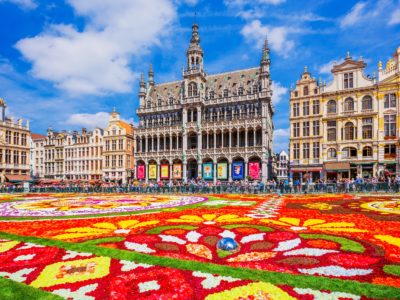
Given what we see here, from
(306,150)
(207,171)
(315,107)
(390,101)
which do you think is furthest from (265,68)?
(207,171)

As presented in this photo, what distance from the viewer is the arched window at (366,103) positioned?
123 feet

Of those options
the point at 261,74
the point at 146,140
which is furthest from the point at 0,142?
the point at 261,74

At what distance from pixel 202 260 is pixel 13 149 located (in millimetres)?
60613

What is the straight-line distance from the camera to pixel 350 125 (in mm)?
38531

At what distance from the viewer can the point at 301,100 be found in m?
41.7

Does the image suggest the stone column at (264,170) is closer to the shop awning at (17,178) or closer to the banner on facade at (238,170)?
the banner on facade at (238,170)

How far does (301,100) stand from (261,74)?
7.83m

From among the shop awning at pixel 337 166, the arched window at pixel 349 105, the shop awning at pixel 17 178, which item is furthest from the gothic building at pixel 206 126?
the shop awning at pixel 17 178

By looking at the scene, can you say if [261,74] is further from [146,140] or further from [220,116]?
[146,140]

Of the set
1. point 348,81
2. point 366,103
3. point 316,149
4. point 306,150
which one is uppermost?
point 348,81

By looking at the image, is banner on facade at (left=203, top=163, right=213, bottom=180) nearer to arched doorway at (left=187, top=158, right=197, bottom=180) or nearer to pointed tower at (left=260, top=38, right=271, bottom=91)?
arched doorway at (left=187, top=158, right=197, bottom=180)

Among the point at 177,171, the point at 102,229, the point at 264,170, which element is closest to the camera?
the point at 102,229

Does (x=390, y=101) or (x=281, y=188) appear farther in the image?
(x=390, y=101)

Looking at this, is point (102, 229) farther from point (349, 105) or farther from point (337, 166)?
point (349, 105)
